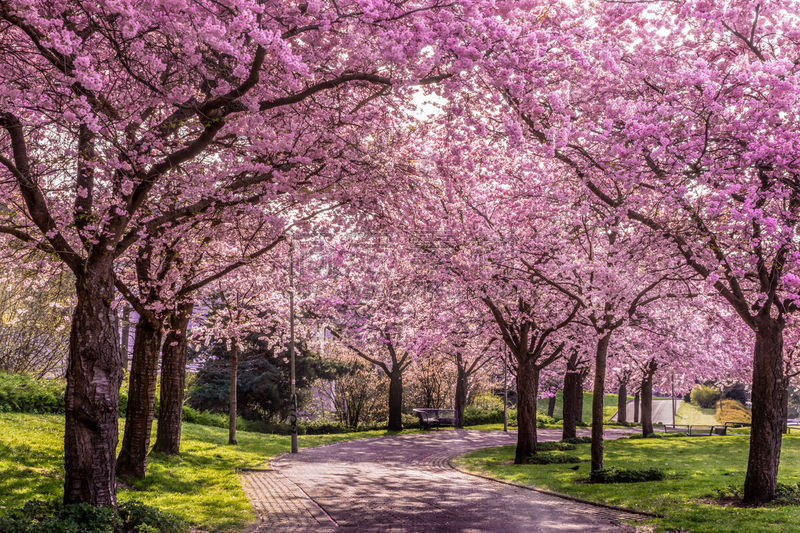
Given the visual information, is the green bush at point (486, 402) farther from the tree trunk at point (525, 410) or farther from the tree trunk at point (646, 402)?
the tree trunk at point (525, 410)

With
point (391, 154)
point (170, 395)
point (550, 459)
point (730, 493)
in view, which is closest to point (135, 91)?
point (391, 154)

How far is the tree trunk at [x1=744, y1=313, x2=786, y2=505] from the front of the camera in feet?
36.4

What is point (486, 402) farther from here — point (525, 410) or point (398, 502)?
point (398, 502)

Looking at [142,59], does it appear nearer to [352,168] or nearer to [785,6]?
[352,168]

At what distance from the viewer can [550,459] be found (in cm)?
1953

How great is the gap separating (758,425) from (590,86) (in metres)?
7.19

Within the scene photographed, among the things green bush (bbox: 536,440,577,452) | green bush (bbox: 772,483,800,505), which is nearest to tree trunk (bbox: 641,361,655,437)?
green bush (bbox: 536,440,577,452)

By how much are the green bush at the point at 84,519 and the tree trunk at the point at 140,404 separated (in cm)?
442

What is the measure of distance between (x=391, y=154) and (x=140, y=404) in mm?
7661

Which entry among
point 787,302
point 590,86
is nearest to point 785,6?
point 590,86

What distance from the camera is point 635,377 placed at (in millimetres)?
33688

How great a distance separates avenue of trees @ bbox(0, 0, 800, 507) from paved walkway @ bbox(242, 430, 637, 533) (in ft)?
9.90

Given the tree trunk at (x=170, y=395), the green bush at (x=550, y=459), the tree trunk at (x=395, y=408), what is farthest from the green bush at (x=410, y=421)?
the tree trunk at (x=170, y=395)

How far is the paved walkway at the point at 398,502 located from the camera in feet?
32.2
